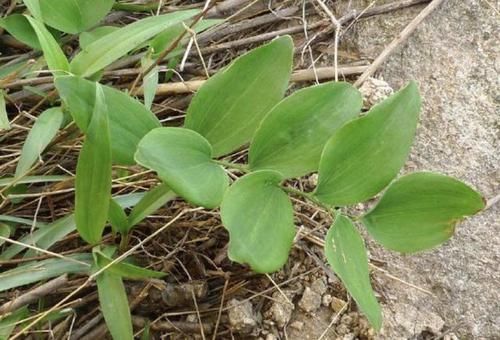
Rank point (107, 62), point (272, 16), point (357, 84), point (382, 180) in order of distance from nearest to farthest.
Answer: point (382, 180), point (107, 62), point (357, 84), point (272, 16)

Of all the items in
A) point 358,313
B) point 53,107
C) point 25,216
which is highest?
point 53,107

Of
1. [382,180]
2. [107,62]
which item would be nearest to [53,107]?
[107,62]

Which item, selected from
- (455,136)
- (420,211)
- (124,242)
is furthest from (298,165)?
(455,136)

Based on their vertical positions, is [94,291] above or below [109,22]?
below

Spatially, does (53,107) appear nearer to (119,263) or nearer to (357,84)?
(119,263)

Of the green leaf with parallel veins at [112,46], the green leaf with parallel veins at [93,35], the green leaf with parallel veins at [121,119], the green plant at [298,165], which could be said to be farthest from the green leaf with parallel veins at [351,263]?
the green leaf with parallel veins at [93,35]

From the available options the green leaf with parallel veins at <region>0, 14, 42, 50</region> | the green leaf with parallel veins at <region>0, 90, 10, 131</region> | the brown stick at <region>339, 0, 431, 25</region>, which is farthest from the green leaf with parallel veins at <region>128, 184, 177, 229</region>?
the brown stick at <region>339, 0, 431, 25</region>
